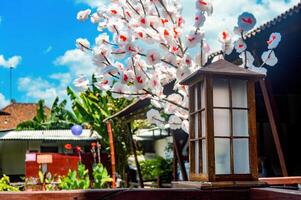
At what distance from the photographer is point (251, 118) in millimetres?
2078

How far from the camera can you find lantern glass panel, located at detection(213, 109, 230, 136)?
2.06m

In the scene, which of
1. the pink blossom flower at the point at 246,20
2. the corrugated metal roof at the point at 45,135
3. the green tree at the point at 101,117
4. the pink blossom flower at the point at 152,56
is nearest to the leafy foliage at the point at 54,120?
the corrugated metal roof at the point at 45,135

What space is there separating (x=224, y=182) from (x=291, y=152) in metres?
7.30

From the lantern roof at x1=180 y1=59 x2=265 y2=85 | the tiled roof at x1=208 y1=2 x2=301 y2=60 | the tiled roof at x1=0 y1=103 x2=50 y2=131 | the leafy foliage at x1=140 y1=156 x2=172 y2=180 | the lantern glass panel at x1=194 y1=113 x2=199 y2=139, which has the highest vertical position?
the tiled roof at x1=0 y1=103 x2=50 y2=131

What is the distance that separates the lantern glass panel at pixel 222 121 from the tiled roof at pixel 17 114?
92.9 ft

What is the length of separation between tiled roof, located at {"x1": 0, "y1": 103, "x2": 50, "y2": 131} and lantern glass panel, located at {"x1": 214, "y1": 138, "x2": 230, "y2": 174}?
93.0 feet

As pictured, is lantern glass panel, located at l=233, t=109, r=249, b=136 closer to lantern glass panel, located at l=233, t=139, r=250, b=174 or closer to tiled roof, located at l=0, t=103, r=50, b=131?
lantern glass panel, located at l=233, t=139, r=250, b=174

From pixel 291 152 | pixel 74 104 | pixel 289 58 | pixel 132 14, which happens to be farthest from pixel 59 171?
pixel 132 14

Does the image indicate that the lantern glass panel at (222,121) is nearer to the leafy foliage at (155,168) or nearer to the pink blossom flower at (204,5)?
the pink blossom flower at (204,5)

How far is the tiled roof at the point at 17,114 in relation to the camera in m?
29.6

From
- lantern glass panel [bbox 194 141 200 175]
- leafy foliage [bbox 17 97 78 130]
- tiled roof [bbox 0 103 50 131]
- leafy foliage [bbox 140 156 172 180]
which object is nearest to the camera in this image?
lantern glass panel [bbox 194 141 200 175]

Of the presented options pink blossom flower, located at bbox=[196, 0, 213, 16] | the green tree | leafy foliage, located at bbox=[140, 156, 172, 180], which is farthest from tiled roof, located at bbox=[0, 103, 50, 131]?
pink blossom flower, located at bbox=[196, 0, 213, 16]

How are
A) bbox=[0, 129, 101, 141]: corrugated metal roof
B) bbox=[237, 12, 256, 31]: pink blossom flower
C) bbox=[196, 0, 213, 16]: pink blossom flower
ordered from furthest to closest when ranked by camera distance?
bbox=[0, 129, 101, 141]: corrugated metal roof, bbox=[196, 0, 213, 16]: pink blossom flower, bbox=[237, 12, 256, 31]: pink blossom flower

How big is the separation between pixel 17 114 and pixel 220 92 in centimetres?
2971
